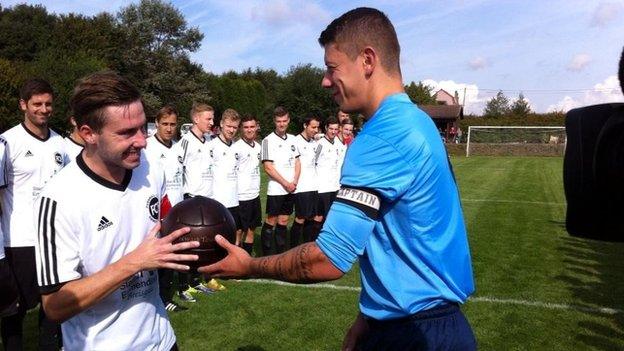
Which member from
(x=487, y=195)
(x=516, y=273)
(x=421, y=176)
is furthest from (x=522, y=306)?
(x=487, y=195)

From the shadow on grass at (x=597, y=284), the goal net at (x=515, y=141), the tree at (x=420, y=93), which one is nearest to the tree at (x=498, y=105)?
the tree at (x=420, y=93)

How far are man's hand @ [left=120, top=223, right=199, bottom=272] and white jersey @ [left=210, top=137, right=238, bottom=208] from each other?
592cm

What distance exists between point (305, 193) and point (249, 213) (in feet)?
4.44

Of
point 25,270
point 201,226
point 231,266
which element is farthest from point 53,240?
point 25,270

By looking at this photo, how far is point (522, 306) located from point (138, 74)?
204 feet

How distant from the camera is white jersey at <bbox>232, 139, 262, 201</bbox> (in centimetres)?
920

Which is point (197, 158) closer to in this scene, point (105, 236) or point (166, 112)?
point (166, 112)

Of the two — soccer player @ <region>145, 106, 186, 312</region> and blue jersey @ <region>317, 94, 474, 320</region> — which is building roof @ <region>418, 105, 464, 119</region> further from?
blue jersey @ <region>317, 94, 474, 320</region>

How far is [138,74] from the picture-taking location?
62.6m

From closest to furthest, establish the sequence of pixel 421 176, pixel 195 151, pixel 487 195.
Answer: pixel 421 176 → pixel 195 151 → pixel 487 195

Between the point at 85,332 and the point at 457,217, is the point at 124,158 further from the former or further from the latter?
the point at 457,217

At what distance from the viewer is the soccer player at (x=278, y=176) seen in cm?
967

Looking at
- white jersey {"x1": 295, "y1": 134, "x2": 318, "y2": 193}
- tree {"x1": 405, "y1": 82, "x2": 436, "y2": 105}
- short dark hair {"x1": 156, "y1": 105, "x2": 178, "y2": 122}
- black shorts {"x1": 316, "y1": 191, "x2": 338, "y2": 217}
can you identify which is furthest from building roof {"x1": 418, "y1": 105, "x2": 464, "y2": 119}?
short dark hair {"x1": 156, "y1": 105, "x2": 178, "y2": 122}

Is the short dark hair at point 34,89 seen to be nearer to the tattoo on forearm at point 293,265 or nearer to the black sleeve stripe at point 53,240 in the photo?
the black sleeve stripe at point 53,240
